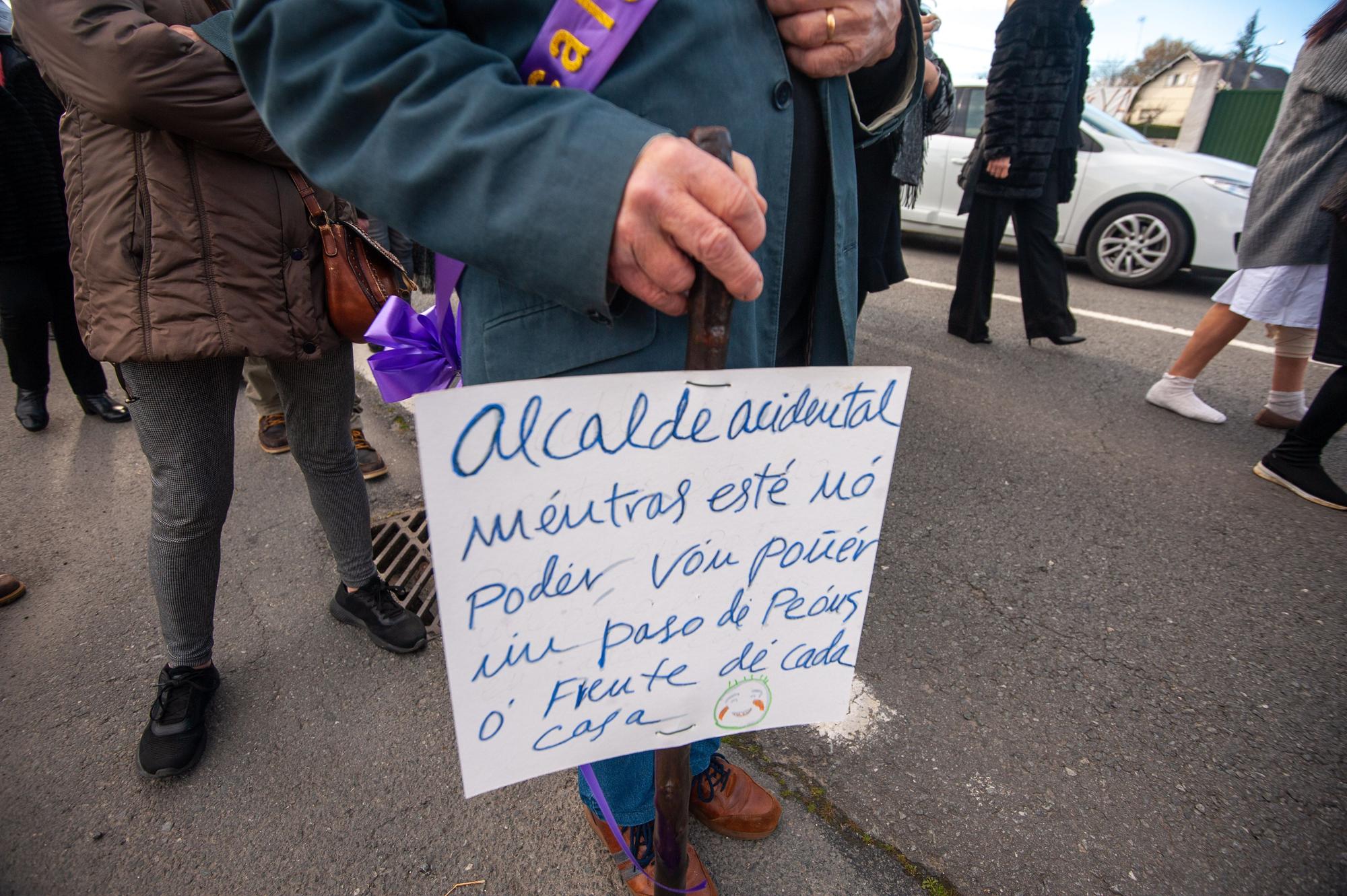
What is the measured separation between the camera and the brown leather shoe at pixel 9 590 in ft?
7.16

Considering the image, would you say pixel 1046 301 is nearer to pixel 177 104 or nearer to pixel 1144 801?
pixel 1144 801

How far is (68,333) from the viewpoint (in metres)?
3.23

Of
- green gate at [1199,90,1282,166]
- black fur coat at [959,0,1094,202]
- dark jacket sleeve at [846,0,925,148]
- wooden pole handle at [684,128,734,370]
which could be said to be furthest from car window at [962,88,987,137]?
green gate at [1199,90,1282,166]

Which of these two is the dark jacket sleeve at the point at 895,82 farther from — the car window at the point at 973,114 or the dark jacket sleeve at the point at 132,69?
the car window at the point at 973,114

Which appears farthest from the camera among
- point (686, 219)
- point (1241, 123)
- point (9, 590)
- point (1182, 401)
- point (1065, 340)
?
point (1241, 123)

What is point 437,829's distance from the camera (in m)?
1.53

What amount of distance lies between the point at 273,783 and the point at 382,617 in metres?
0.48

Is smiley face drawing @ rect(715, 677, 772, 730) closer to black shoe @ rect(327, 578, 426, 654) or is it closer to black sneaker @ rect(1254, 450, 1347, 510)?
black shoe @ rect(327, 578, 426, 654)

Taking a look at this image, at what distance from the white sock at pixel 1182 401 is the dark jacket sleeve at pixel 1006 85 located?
150 cm

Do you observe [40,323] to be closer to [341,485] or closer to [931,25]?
[341,485]

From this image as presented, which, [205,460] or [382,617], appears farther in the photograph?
[382,617]

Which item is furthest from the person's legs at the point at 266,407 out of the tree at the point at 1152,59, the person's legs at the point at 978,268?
the tree at the point at 1152,59

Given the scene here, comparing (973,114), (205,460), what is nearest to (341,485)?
(205,460)

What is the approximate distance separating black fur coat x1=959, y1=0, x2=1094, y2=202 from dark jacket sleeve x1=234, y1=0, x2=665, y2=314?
3989 mm
